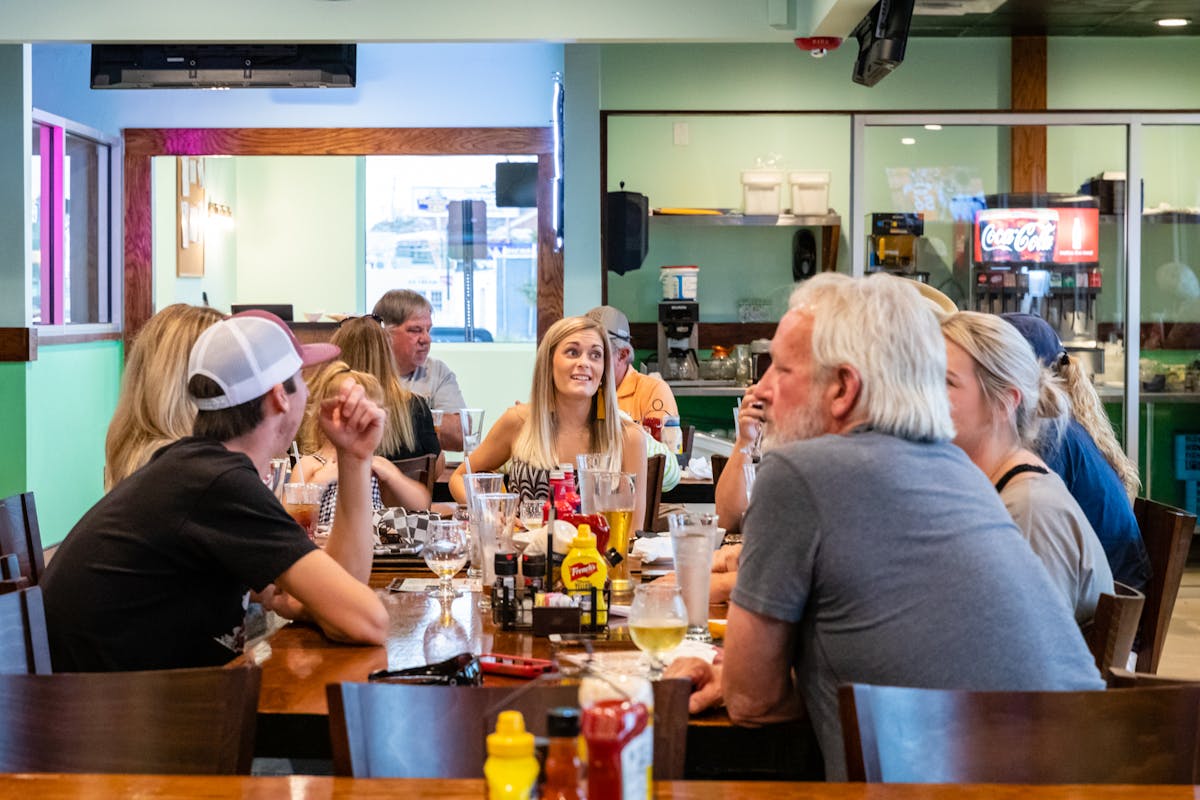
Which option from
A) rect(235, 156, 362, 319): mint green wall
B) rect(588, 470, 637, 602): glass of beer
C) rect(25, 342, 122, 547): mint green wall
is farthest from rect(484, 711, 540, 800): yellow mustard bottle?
rect(235, 156, 362, 319): mint green wall

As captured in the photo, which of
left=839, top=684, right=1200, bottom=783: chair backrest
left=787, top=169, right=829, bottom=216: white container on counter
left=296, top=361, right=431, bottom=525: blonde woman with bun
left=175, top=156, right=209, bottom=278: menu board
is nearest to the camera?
left=839, top=684, right=1200, bottom=783: chair backrest

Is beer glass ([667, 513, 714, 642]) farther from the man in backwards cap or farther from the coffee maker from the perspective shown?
the coffee maker

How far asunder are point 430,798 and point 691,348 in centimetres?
651

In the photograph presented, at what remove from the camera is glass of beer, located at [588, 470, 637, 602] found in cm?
289

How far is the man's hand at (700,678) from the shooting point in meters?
2.06

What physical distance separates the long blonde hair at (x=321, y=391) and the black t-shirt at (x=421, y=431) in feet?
1.40

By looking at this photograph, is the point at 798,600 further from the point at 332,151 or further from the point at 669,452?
the point at 332,151

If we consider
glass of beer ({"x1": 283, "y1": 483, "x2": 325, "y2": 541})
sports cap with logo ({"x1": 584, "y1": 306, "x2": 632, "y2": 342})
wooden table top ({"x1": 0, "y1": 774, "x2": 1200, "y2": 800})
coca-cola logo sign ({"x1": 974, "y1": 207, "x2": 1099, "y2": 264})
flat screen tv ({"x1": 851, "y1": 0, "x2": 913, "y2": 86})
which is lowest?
wooden table top ({"x1": 0, "y1": 774, "x2": 1200, "y2": 800})

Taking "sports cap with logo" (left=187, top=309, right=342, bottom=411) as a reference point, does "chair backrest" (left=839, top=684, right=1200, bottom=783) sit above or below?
below

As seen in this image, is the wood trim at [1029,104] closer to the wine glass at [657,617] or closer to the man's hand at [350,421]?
the man's hand at [350,421]

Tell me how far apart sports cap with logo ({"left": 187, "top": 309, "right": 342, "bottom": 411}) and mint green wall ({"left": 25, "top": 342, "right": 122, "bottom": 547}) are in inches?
212

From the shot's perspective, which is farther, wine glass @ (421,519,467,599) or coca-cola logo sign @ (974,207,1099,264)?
coca-cola logo sign @ (974,207,1099,264)

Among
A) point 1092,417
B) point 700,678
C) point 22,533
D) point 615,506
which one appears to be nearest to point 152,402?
point 22,533

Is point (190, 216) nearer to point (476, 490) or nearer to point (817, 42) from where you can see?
point (817, 42)
